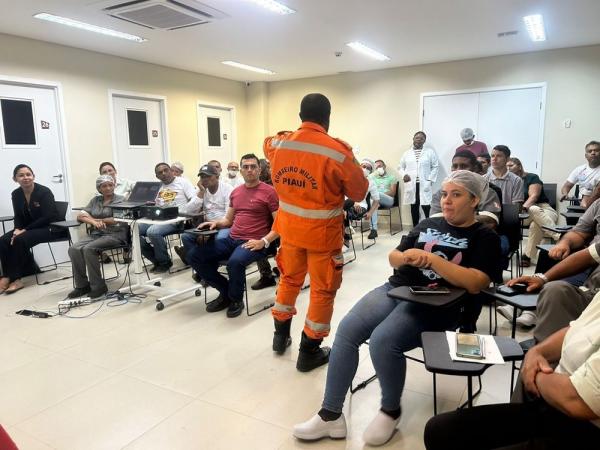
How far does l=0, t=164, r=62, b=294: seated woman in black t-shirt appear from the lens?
429 cm

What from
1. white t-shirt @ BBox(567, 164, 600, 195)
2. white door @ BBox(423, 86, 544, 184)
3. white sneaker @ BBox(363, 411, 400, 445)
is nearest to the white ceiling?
white door @ BBox(423, 86, 544, 184)

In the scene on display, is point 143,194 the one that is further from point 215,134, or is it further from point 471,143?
point 471,143

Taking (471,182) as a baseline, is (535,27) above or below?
above

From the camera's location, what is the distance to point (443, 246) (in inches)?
78.3

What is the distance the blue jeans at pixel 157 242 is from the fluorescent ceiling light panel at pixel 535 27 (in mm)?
4289

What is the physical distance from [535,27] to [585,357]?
15.7 ft

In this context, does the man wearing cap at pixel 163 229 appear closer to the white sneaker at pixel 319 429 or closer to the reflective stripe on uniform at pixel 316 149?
the reflective stripe on uniform at pixel 316 149

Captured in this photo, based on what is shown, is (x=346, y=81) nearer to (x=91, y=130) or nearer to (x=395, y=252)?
(x=91, y=130)

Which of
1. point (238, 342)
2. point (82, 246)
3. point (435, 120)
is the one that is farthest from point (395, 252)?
point (435, 120)

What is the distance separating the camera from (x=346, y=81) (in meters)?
7.45

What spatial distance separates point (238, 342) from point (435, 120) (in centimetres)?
528

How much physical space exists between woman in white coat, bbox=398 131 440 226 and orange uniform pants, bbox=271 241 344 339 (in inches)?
181

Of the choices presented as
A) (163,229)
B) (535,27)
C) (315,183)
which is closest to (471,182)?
(315,183)

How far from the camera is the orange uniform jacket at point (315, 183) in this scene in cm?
234
